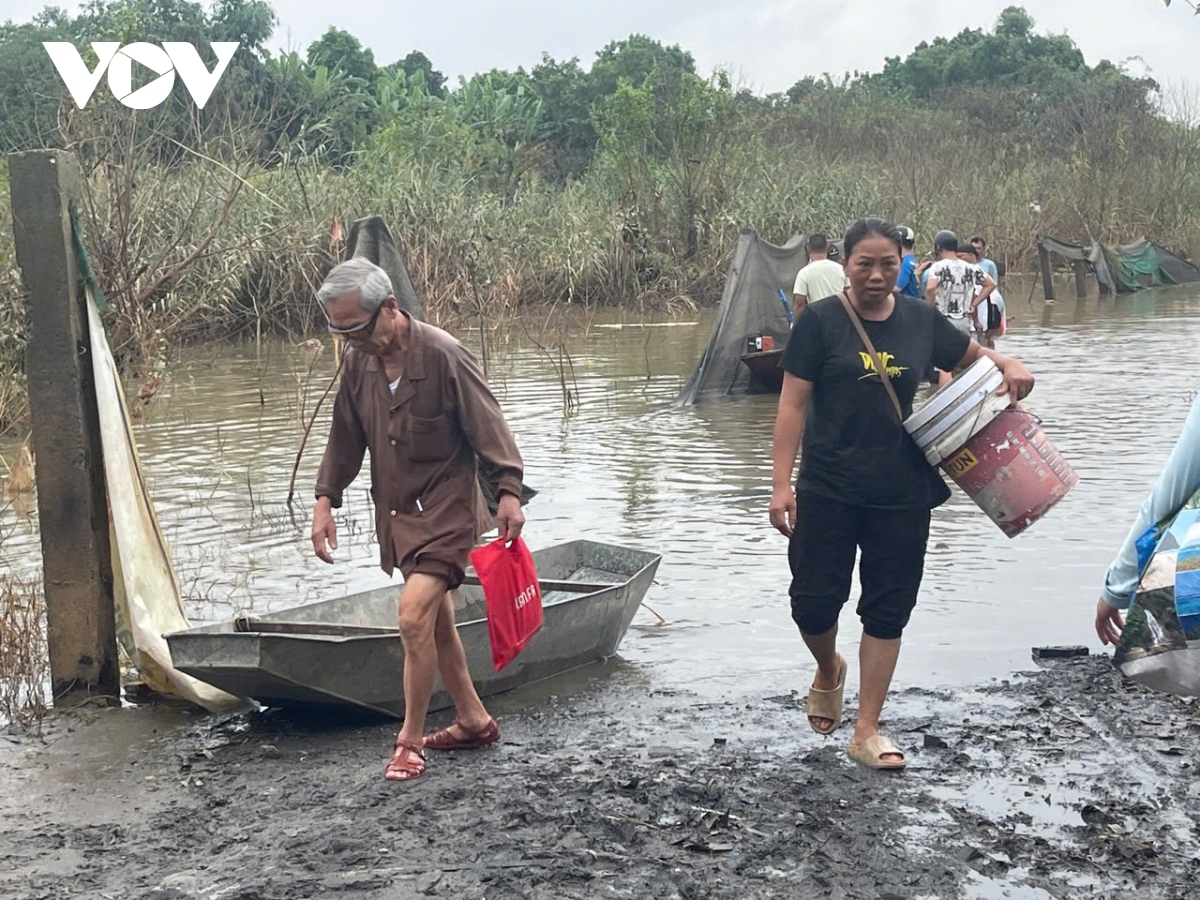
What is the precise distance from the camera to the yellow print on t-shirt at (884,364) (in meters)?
5.20

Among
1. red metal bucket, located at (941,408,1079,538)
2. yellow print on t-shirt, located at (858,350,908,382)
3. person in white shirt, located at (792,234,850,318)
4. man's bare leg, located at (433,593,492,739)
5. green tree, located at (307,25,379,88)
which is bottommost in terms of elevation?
man's bare leg, located at (433,593,492,739)

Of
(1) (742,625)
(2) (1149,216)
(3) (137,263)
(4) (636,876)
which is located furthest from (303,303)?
(2) (1149,216)

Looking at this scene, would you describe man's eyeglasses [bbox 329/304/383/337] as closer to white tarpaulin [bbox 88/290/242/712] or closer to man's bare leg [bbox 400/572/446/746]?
man's bare leg [bbox 400/572/446/746]

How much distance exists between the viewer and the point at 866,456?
17.1ft

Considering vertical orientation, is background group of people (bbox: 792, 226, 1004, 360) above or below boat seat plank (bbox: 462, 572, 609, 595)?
above

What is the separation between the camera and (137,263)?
14633mm

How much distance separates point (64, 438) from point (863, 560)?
3.13 meters

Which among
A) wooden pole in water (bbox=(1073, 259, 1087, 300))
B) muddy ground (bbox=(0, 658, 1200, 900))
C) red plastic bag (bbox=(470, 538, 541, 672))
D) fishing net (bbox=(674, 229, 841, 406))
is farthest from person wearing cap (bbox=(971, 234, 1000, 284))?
wooden pole in water (bbox=(1073, 259, 1087, 300))

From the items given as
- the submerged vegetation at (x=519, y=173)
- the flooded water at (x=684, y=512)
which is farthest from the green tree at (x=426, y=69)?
the flooded water at (x=684, y=512)

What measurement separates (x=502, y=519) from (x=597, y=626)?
1.46m

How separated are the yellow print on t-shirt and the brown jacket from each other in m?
1.24

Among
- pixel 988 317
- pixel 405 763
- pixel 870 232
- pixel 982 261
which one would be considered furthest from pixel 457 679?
pixel 982 261

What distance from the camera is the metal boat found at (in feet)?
18.4

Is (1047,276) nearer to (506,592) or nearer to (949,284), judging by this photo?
(949,284)
